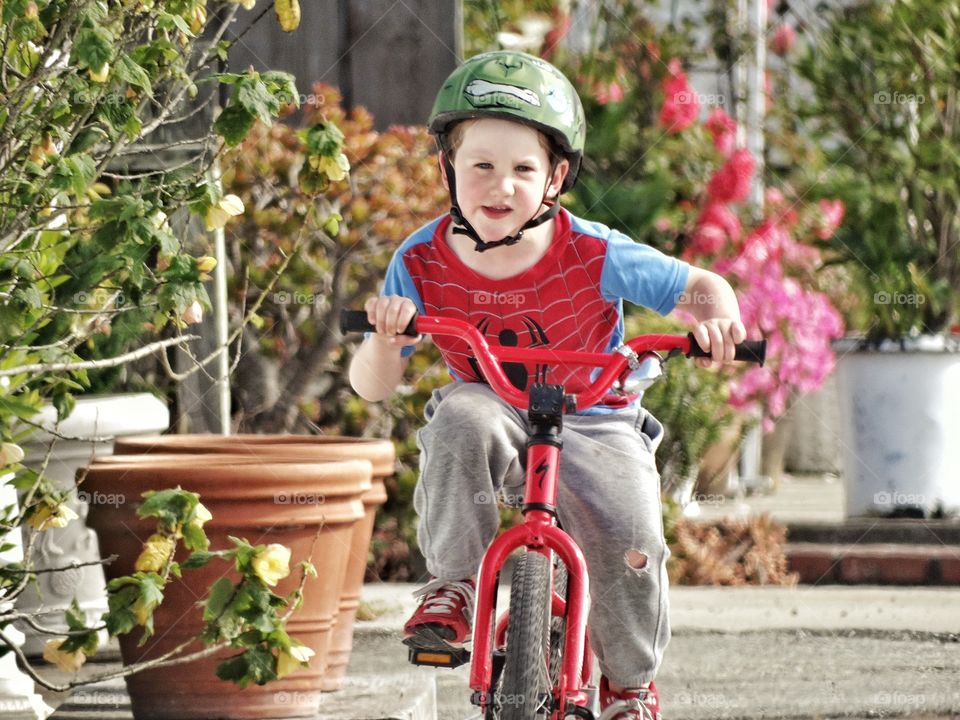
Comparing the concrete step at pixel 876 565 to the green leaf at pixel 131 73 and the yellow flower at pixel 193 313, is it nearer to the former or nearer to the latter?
the yellow flower at pixel 193 313

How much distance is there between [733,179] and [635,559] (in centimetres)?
542

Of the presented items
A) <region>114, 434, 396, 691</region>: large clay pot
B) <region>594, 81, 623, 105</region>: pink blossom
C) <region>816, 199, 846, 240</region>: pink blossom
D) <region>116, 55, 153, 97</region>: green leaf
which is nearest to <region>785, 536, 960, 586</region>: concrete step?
<region>816, 199, 846, 240</region>: pink blossom

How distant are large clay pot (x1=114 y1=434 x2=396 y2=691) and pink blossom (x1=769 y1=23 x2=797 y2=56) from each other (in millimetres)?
6296

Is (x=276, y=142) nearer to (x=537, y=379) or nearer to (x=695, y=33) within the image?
(x=537, y=379)

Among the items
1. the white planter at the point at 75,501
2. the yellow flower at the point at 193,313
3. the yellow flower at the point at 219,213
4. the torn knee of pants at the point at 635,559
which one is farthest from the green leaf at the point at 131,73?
the white planter at the point at 75,501

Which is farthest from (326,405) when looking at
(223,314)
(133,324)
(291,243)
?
(133,324)

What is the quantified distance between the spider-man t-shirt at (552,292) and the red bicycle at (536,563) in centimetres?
29

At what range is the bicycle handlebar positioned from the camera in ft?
8.27

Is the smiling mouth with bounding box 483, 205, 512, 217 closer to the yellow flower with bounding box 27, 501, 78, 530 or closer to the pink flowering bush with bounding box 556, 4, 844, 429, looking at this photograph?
the yellow flower with bounding box 27, 501, 78, 530

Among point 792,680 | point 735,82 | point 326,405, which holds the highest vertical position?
point 735,82

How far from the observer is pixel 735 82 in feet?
31.8

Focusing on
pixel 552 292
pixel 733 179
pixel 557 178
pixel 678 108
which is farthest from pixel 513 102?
pixel 678 108

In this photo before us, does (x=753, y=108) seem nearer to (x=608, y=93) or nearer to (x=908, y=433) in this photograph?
(x=608, y=93)

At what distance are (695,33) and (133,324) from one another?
21.9ft
